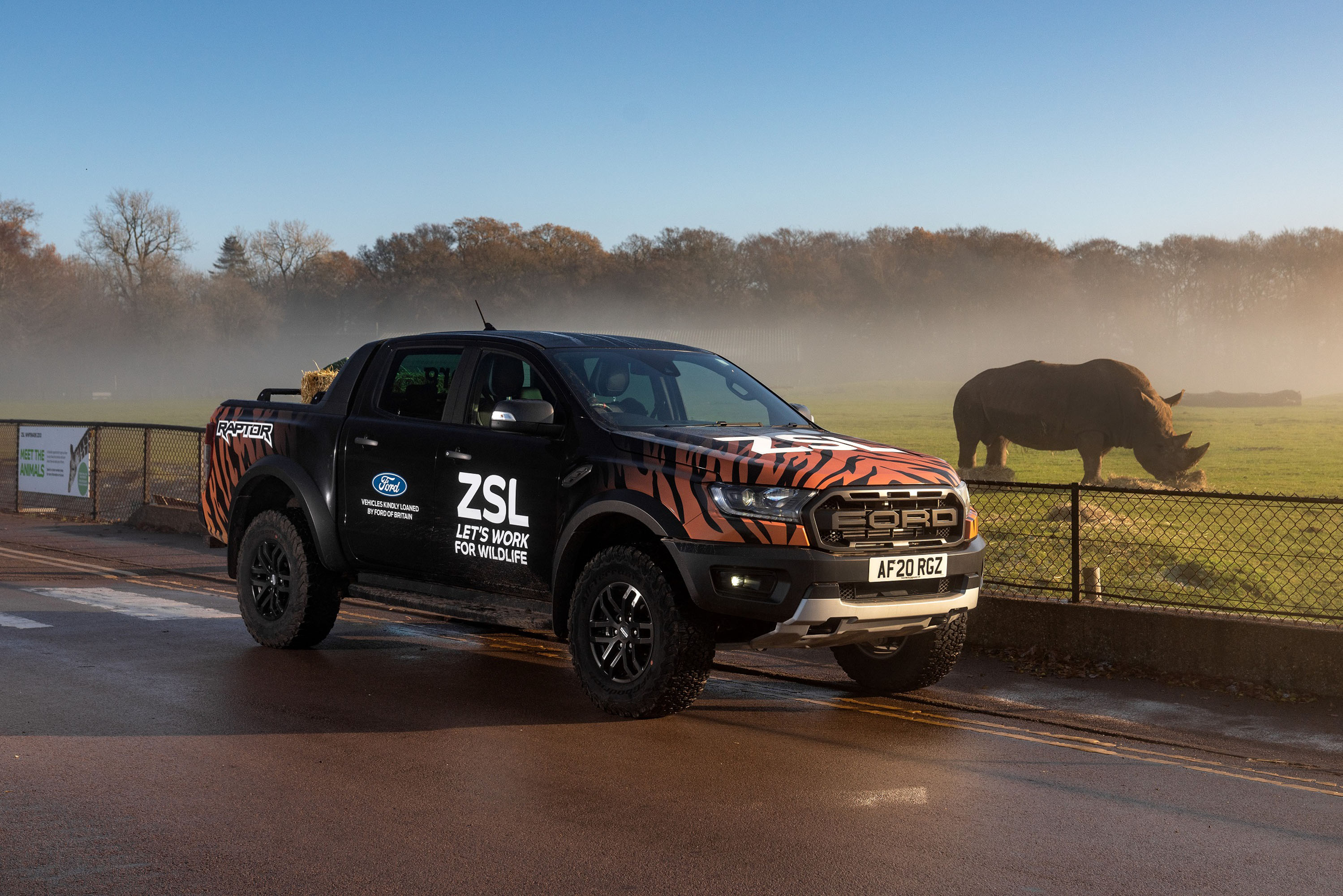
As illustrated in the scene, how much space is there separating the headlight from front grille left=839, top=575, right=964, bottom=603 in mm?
459

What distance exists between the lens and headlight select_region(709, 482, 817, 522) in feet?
23.8

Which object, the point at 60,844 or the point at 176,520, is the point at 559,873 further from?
the point at 176,520

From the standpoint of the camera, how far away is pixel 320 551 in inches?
376

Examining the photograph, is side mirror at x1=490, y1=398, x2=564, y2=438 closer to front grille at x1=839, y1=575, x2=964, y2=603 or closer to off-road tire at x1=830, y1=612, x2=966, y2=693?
front grille at x1=839, y1=575, x2=964, y2=603

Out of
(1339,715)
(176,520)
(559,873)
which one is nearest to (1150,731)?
(1339,715)

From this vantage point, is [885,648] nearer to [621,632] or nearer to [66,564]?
[621,632]

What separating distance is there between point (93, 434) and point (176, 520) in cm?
263

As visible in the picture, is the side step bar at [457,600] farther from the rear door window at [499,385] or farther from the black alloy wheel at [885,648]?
the black alloy wheel at [885,648]

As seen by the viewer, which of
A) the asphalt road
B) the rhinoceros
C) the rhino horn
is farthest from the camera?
the rhinoceros

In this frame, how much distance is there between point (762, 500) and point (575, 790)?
5.99 ft

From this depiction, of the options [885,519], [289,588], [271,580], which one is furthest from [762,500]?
[271,580]

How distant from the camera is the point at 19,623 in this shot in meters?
11.0

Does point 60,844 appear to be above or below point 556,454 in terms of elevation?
below

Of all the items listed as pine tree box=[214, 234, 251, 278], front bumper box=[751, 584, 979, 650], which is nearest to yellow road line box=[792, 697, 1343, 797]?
front bumper box=[751, 584, 979, 650]
